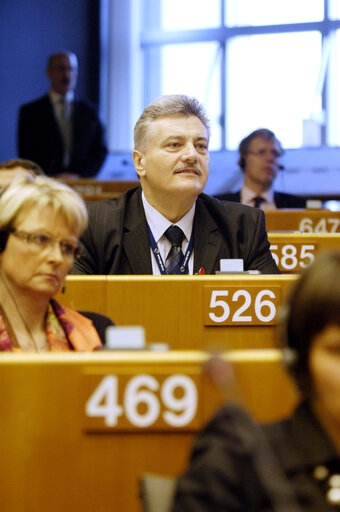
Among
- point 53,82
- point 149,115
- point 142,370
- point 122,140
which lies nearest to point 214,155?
point 53,82

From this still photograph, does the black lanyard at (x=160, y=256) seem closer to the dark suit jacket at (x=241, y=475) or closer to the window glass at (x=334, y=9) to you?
the dark suit jacket at (x=241, y=475)

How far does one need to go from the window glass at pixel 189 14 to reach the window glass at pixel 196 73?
0.82 ft

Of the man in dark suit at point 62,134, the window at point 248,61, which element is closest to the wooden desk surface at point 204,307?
the man in dark suit at point 62,134

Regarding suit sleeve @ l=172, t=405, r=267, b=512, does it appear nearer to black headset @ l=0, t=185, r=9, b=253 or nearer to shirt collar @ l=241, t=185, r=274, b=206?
black headset @ l=0, t=185, r=9, b=253

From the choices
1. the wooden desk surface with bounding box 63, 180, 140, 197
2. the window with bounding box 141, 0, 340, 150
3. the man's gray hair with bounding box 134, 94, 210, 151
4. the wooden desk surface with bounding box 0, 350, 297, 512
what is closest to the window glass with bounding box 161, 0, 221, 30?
the window with bounding box 141, 0, 340, 150

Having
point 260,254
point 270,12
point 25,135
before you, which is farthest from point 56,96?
point 260,254

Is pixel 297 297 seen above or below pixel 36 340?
above

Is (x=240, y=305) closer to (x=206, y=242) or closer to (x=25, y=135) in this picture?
(x=206, y=242)

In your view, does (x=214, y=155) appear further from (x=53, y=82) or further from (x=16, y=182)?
(x=16, y=182)

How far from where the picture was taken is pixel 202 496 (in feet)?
3.77

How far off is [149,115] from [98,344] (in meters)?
1.61

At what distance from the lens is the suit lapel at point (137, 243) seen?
3211 millimetres

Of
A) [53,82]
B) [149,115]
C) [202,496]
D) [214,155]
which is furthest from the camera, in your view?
[214,155]

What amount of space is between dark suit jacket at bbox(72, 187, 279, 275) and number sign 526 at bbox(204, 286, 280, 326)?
78cm
